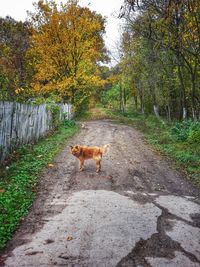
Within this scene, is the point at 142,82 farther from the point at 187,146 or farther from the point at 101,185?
the point at 101,185

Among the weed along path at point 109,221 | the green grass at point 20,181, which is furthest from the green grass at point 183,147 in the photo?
the green grass at point 20,181

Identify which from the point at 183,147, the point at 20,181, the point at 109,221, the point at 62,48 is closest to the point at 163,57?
the point at 62,48

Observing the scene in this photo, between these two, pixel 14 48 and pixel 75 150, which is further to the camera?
pixel 14 48

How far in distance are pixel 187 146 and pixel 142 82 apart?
15137 millimetres

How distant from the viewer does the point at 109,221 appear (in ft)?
19.3

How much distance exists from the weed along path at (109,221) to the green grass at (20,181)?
218mm

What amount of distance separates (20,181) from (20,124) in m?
4.22

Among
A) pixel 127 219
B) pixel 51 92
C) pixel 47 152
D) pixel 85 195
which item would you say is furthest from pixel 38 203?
pixel 51 92

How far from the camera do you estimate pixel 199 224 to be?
6.01 metres

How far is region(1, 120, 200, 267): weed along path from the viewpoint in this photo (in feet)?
15.2

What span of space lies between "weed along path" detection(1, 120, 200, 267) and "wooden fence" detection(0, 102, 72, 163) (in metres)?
2.03

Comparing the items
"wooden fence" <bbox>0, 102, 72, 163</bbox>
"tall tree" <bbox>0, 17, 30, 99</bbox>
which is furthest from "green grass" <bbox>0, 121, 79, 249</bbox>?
"tall tree" <bbox>0, 17, 30, 99</bbox>

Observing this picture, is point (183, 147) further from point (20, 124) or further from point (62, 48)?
point (62, 48)

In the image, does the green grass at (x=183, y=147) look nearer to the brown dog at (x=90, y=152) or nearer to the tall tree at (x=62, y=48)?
the brown dog at (x=90, y=152)
